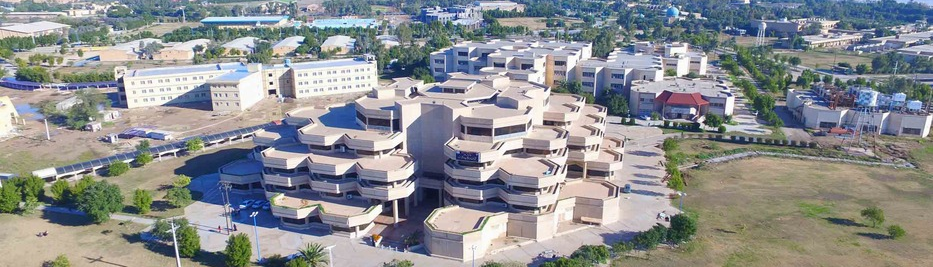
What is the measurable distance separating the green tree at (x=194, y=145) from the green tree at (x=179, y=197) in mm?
18600

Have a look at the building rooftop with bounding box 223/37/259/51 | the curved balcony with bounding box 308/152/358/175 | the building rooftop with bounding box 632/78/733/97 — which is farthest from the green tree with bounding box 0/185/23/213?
the building rooftop with bounding box 223/37/259/51

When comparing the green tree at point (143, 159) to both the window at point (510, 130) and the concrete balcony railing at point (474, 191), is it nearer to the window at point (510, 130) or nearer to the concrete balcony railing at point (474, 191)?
the concrete balcony railing at point (474, 191)

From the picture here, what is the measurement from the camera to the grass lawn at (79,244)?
49812 mm

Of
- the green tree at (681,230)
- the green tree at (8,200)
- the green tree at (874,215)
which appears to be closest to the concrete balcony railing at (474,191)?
the green tree at (681,230)

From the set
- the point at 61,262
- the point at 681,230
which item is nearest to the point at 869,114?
the point at 681,230

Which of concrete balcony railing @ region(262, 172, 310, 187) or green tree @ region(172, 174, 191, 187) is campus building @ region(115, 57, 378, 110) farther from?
concrete balcony railing @ region(262, 172, 310, 187)

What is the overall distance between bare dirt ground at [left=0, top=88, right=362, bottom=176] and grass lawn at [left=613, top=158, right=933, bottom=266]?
69020 millimetres

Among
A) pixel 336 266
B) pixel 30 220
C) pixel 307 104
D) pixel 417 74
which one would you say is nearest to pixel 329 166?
pixel 336 266

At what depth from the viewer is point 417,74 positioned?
125500 millimetres

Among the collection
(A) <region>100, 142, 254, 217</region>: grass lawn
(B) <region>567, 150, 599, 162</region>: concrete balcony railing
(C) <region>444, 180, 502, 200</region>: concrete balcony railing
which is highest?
(B) <region>567, 150, 599, 162</region>: concrete balcony railing

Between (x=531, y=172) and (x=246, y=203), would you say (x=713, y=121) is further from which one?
(x=246, y=203)

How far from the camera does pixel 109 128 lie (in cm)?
9381

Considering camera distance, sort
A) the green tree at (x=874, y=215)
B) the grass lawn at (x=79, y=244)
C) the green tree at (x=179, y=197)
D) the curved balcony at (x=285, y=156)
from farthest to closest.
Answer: the green tree at (x=179, y=197) < the curved balcony at (x=285, y=156) < the green tree at (x=874, y=215) < the grass lawn at (x=79, y=244)

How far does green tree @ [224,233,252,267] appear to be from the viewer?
47.2 metres
